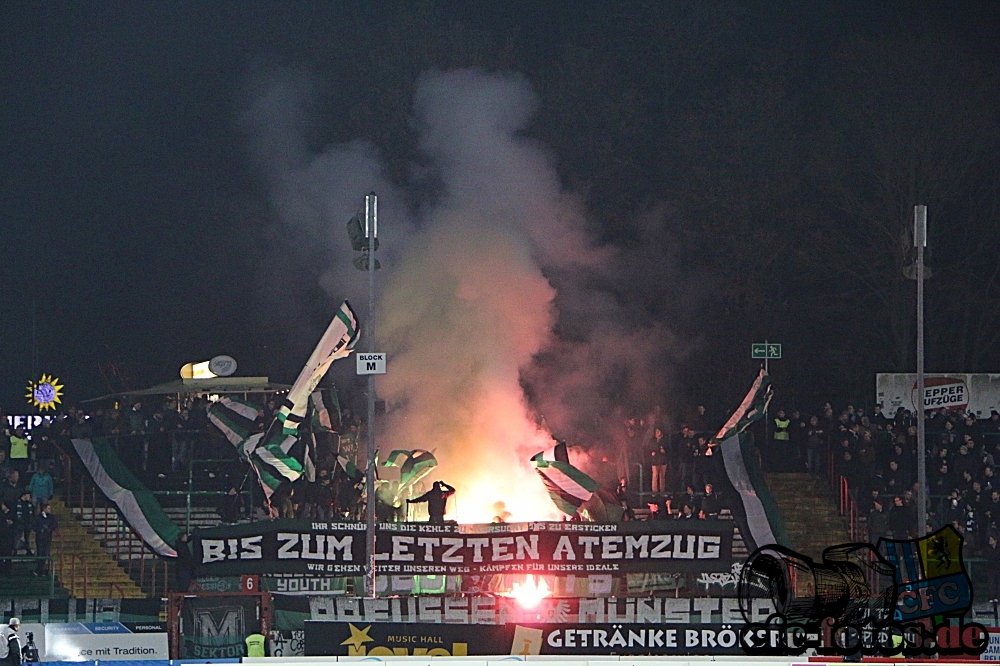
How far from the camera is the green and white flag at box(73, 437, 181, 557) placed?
76.3 feet

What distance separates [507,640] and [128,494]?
9179mm

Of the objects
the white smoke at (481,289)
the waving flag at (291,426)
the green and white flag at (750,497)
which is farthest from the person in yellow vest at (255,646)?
the green and white flag at (750,497)

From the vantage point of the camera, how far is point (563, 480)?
78.9 ft

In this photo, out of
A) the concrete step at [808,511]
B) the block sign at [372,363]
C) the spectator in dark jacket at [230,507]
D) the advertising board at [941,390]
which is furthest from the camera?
the advertising board at [941,390]

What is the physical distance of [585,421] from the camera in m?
32.3

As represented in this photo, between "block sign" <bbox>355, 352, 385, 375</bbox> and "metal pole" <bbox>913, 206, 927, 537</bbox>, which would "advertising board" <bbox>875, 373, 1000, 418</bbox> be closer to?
"metal pole" <bbox>913, 206, 927, 537</bbox>

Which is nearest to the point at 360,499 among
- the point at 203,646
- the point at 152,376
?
the point at 203,646

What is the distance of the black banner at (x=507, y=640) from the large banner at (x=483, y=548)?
9.89 feet

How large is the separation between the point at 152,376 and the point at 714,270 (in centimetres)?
1601

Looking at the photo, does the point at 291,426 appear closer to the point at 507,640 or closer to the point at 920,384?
Result: the point at 507,640

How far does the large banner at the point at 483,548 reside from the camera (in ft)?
68.4

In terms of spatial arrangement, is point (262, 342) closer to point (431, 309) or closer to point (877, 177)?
point (431, 309)

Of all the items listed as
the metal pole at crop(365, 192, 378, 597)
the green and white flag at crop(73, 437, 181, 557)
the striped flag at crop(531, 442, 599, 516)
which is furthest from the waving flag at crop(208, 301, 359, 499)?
the striped flag at crop(531, 442, 599, 516)

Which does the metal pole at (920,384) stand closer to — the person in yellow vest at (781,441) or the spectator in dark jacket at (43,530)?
the person in yellow vest at (781,441)
